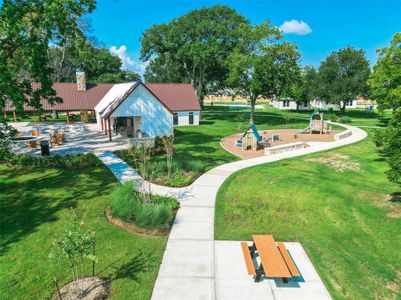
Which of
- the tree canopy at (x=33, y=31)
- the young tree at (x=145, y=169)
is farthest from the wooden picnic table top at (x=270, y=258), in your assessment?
the tree canopy at (x=33, y=31)

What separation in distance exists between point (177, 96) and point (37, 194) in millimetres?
31622

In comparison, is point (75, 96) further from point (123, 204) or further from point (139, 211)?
point (139, 211)

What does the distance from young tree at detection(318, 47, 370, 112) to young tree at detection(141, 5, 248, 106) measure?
62.2ft

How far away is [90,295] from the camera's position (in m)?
6.98

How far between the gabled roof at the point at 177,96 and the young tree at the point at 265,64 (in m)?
6.79

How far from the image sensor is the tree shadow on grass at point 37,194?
10.6 meters

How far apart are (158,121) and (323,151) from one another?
1592 centimetres

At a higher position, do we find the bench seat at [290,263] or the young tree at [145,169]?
the young tree at [145,169]

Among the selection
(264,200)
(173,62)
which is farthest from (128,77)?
(264,200)

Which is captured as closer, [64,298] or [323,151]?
[64,298]

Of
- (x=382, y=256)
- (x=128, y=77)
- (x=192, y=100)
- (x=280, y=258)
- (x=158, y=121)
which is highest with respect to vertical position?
(x=128, y=77)

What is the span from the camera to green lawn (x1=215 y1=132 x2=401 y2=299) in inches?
325

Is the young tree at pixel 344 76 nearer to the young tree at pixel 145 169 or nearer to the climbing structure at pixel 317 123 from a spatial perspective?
the climbing structure at pixel 317 123

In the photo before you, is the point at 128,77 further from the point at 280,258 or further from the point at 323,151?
the point at 280,258
